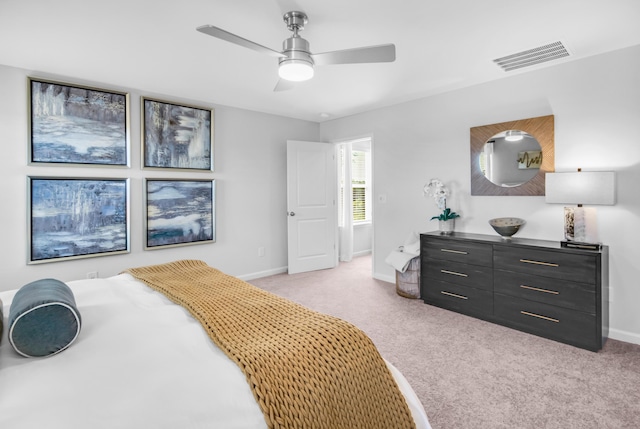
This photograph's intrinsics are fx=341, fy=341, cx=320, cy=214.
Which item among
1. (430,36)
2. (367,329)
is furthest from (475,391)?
(430,36)

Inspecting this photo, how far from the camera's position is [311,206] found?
17.1 feet

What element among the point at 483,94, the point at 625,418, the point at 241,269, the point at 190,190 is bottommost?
the point at 625,418

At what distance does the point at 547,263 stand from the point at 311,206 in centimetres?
317

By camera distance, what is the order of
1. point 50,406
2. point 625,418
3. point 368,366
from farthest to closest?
point 625,418 → point 368,366 → point 50,406

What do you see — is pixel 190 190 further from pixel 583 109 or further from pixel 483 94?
pixel 583 109

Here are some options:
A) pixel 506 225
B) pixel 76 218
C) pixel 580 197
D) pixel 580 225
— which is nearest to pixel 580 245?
pixel 580 225

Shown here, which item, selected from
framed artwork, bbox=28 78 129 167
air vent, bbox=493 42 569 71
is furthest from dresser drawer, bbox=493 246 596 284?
framed artwork, bbox=28 78 129 167

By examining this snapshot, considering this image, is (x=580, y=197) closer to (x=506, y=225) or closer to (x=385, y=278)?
(x=506, y=225)

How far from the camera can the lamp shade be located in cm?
261

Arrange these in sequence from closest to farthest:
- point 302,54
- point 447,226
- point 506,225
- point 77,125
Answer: point 302,54, point 506,225, point 77,125, point 447,226

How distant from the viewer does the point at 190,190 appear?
13.7ft

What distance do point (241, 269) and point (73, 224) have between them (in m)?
2.00

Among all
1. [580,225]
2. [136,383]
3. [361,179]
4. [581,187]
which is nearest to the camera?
[136,383]

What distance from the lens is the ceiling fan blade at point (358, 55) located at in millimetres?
2117
